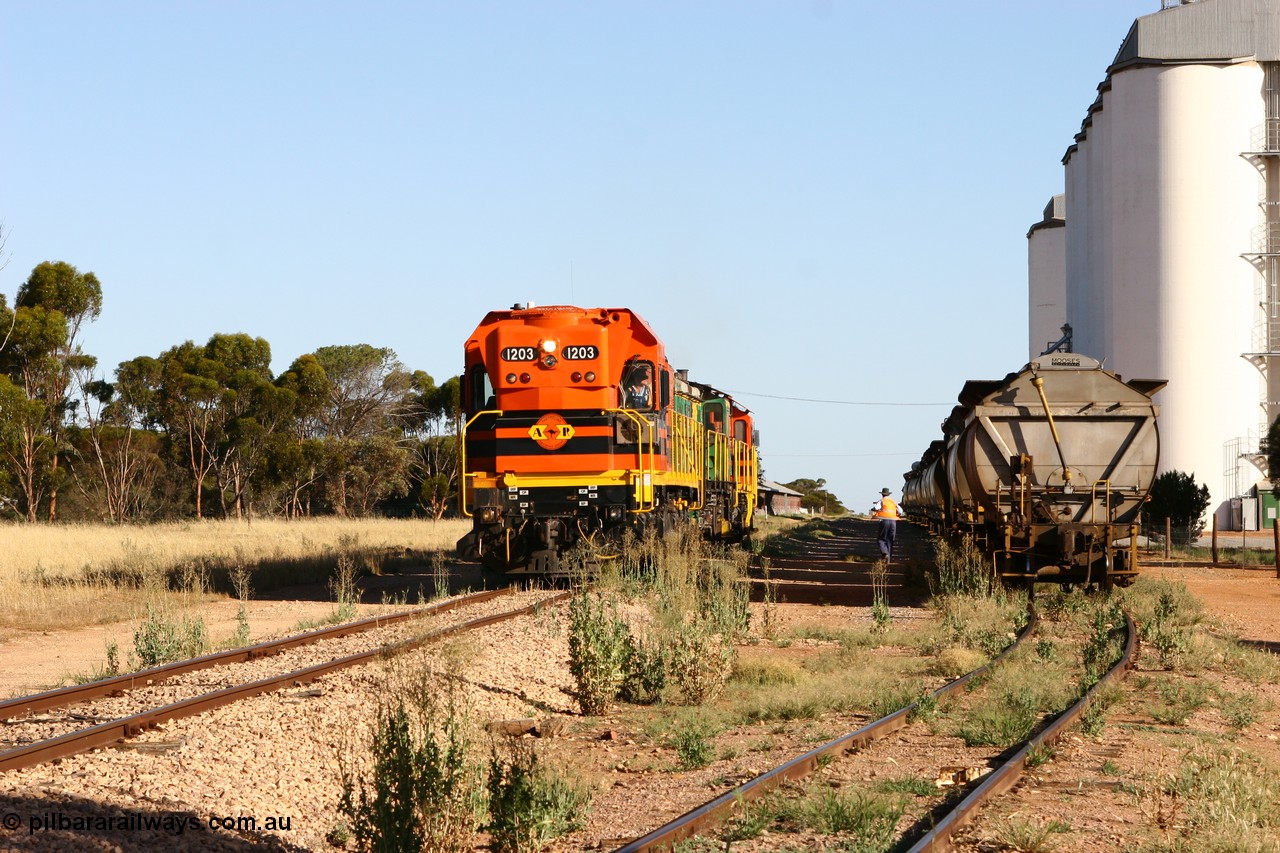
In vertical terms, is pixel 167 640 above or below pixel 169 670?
above

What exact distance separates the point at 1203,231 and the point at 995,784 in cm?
5138

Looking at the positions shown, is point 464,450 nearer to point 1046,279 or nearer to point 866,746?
point 866,746

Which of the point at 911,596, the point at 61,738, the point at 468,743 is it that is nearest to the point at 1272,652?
the point at 911,596

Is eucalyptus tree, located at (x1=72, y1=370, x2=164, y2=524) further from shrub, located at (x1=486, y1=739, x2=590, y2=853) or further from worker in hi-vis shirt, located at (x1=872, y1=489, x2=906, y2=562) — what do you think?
shrub, located at (x1=486, y1=739, x2=590, y2=853)

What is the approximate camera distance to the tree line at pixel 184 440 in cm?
5428

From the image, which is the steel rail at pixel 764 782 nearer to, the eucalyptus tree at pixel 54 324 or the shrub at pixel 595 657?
the shrub at pixel 595 657

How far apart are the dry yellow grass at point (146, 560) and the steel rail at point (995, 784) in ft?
29.5

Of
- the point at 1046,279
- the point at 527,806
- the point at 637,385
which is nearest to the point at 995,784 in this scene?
the point at 527,806

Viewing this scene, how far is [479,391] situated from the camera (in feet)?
64.8

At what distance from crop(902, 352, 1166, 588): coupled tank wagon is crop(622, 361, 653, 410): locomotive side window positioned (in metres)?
4.58

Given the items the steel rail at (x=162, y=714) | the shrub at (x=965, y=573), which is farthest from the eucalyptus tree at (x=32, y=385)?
the steel rail at (x=162, y=714)

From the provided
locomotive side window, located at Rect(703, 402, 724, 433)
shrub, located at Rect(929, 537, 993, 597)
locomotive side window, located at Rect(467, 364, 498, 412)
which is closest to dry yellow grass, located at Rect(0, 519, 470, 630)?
locomotive side window, located at Rect(467, 364, 498, 412)

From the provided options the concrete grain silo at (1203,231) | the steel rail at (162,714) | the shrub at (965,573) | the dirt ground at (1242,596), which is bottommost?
the dirt ground at (1242,596)
